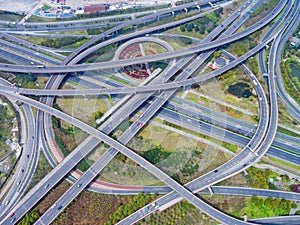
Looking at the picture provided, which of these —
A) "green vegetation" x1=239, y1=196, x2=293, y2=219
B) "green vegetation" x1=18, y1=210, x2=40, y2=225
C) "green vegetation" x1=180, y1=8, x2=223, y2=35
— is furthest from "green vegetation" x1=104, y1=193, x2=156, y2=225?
"green vegetation" x1=180, y1=8, x2=223, y2=35

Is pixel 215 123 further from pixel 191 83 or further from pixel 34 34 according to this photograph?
pixel 34 34

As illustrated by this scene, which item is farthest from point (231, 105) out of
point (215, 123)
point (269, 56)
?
point (269, 56)

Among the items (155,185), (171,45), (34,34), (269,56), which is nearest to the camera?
(155,185)

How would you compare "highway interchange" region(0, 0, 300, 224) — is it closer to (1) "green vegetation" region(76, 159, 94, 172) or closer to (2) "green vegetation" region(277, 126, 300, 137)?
(1) "green vegetation" region(76, 159, 94, 172)

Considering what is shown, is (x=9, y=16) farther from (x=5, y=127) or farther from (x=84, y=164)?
(x=84, y=164)

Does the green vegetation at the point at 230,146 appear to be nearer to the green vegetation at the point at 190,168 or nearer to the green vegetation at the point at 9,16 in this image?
the green vegetation at the point at 190,168

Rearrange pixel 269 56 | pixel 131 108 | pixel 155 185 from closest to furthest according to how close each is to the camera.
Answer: pixel 155 185 < pixel 131 108 < pixel 269 56

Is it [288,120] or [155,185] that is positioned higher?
[288,120]
